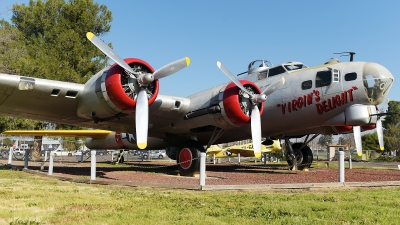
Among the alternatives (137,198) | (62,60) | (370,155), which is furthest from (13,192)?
(370,155)

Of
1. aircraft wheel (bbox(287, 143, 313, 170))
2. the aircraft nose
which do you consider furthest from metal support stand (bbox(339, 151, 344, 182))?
aircraft wheel (bbox(287, 143, 313, 170))

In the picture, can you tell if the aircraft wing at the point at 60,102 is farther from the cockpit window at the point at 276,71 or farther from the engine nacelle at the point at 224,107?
the cockpit window at the point at 276,71

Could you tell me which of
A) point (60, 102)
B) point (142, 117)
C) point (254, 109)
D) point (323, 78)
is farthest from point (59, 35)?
point (323, 78)

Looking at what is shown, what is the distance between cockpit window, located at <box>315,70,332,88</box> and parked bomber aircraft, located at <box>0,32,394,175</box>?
0.12 feet

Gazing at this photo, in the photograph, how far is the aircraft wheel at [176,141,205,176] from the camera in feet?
43.2

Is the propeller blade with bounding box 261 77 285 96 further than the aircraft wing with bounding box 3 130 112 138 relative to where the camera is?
No

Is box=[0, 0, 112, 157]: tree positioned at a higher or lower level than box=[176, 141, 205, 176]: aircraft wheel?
higher

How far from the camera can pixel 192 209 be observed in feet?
18.7

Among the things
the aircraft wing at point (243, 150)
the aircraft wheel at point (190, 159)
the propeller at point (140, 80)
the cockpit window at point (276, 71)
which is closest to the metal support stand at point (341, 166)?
the cockpit window at point (276, 71)

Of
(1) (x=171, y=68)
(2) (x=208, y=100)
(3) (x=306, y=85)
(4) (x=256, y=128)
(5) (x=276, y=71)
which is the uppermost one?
(5) (x=276, y=71)

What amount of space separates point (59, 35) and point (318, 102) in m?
23.4

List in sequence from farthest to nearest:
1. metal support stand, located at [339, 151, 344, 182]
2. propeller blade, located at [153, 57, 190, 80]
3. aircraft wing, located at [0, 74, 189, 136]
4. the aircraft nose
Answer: the aircraft nose
propeller blade, located at [153, 57, 190, 80]
aircraft wing, located at [0, 74, 189, 136]
metal support stand, located at [339, 151, 344, 182]

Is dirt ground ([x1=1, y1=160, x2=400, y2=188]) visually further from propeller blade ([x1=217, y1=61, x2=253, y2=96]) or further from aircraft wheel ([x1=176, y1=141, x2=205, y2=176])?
propeller blade ([x1=217, y1=61, x2=253, y2=96])

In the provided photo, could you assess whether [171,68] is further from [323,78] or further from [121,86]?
[323,78]
